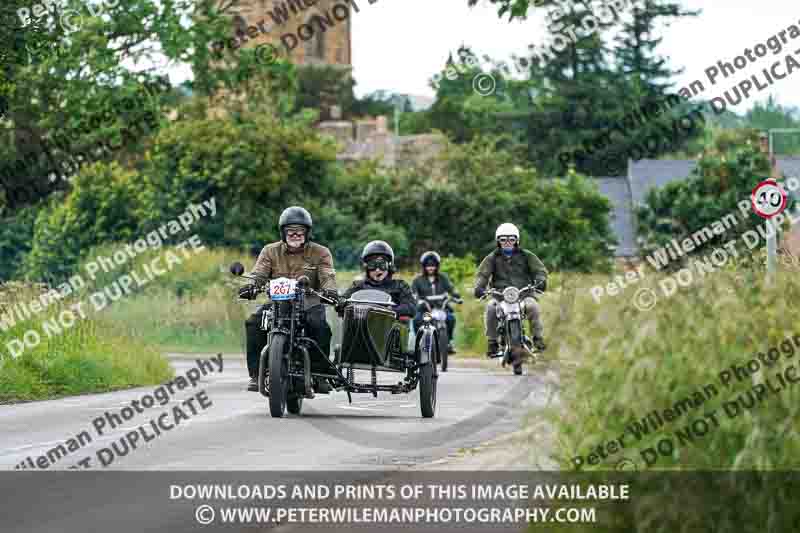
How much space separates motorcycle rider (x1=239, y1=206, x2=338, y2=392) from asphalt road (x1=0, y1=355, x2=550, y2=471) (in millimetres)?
773

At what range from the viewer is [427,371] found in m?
15.9

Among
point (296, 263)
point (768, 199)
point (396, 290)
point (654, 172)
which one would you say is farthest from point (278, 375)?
point (654, 172)

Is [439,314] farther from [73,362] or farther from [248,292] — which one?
[248,292]

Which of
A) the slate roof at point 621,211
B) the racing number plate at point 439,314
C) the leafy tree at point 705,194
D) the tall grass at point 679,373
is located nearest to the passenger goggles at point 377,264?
the tall grass at point 679,373

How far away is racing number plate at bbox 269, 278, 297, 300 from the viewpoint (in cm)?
1533

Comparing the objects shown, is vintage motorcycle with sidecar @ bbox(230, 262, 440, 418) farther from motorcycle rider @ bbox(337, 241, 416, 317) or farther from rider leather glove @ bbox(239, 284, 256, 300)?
motorcycle rider @ bbox(337, 241, 416, 317)

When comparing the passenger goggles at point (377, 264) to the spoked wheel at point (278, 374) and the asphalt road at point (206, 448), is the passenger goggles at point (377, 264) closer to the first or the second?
the asphalt road at point (206, 448)

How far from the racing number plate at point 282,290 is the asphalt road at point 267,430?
3.87 ft

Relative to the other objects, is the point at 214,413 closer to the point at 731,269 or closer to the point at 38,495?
the point at 38,495

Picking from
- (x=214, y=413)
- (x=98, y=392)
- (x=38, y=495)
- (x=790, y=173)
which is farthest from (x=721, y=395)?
(x=790, y=173)

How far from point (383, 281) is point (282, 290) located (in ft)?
5.49

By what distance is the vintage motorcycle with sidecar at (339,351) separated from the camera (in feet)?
49.9

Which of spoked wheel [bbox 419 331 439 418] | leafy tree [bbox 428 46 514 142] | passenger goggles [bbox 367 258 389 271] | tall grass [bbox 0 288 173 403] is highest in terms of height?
leafy tree [bbox 428 46 514 142]

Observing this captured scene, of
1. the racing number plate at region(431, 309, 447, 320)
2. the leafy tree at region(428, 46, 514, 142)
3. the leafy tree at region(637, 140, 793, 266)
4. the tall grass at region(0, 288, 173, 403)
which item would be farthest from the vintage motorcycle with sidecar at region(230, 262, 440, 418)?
the leafy tree at region(428, 46, 514, 142)
